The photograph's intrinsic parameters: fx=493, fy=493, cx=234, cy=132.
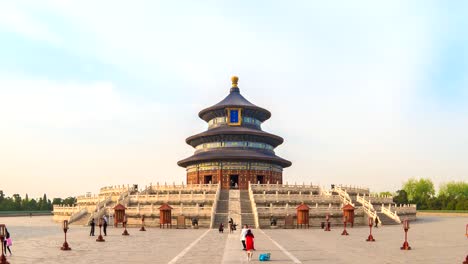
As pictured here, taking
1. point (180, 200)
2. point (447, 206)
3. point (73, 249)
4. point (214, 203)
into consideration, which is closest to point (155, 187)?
point (180, 200)

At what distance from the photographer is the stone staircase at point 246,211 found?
142 feet

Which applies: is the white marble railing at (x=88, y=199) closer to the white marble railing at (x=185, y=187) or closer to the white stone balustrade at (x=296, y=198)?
the white marble railing at (x=185, y=187)

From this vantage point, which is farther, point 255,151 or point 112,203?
point 255,151

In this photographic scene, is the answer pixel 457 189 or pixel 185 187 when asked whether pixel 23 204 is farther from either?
pixel 457 189

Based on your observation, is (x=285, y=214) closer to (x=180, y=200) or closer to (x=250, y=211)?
(x=250, y=211)

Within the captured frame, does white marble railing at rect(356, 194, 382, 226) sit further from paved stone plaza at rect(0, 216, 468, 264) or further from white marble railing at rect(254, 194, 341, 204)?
paved stone plaza at rect(0, 216, 468, 264)

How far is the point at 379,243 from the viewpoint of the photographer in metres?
27.8

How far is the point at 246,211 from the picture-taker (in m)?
46.2

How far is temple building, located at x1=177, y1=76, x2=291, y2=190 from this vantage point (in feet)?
225

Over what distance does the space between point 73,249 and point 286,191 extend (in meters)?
32.9

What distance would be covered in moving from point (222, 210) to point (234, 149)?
24.8 m

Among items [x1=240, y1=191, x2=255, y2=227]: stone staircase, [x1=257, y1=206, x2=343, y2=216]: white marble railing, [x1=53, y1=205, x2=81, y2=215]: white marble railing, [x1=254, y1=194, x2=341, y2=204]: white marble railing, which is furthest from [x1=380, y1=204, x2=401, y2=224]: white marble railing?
[x1=53, y1=205, x2=81, y2=215]: white marble railing

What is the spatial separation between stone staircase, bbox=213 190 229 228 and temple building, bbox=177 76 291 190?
47.3 ft

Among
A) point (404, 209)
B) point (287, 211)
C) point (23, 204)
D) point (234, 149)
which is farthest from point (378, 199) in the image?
point (23, 204)
